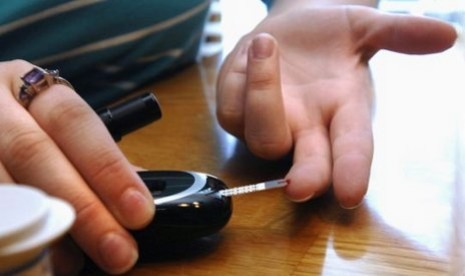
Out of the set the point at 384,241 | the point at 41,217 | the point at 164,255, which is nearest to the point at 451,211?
the point at 384,241

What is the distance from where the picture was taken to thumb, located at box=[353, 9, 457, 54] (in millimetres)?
541

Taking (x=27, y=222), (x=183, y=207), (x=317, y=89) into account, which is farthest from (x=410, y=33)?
(x=27, y=222)

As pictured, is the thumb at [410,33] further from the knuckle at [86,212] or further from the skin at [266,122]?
the knuckle at [86,212]

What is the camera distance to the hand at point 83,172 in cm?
37

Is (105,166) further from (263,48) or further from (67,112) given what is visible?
(263,48)

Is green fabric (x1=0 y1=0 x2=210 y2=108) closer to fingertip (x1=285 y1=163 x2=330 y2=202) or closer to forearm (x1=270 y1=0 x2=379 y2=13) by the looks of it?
forearm (x1=270 y1=0 x2=379 y2=13)

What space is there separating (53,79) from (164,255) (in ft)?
0.40

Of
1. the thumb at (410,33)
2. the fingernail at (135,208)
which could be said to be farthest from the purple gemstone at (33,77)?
the thumb at (410,33)

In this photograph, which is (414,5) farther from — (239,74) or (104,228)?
(104,228)

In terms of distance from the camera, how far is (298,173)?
1.58 ft

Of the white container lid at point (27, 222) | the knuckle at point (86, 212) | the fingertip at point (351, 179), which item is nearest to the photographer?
the white container lid at point (27, 222)

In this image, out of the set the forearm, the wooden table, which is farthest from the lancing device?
the forearm

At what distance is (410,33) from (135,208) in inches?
11.2

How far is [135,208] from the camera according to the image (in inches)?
14.4
